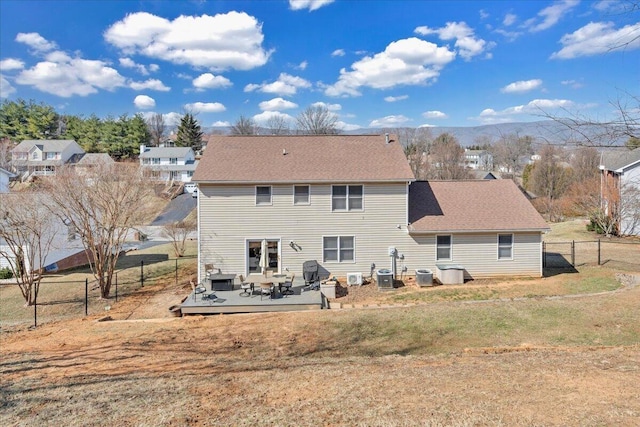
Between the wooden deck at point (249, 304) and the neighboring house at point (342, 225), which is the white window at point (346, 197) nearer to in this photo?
the neighboring house at point (342, 225)

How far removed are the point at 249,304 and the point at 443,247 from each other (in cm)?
908

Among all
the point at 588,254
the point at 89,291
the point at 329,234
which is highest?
the point at 329,234

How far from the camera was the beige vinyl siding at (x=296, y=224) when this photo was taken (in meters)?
16.6

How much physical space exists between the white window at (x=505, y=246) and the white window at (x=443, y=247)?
235 cm

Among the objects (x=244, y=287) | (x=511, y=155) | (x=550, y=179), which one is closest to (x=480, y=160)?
(x=511, y=155)

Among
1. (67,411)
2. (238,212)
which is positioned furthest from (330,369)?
(238,212)

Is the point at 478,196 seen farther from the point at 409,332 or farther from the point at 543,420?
the point at 543,420

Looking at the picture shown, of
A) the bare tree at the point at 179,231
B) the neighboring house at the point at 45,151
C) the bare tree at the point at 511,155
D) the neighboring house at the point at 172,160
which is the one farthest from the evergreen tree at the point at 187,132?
the bare tree at the point at 511,155

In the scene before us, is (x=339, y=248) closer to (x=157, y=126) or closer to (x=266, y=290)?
(x=266, y=290)

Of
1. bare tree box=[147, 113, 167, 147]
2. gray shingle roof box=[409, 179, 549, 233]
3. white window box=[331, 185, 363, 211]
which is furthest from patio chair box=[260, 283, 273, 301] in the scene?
bare tree box=[147, 113, 167, 147]

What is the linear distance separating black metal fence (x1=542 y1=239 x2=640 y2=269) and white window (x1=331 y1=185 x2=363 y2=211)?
9444mm

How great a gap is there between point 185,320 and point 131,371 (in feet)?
15.2

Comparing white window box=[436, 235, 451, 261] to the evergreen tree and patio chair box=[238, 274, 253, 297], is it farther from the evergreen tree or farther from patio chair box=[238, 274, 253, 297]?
the evergreen tree

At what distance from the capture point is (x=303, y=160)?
17.8m
